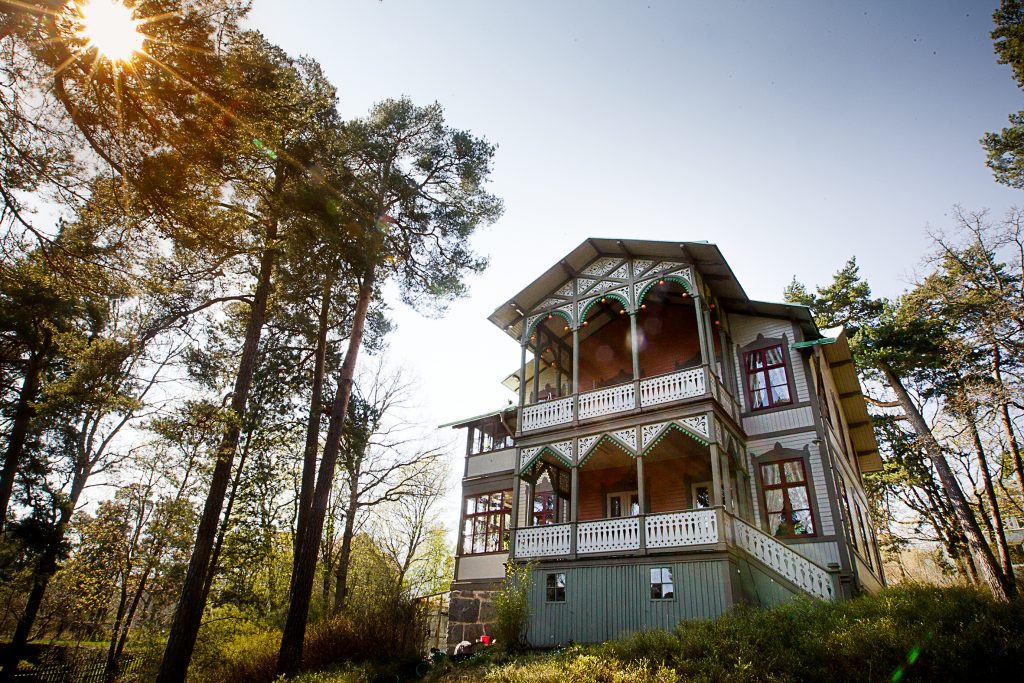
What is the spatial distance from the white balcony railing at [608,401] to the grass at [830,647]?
621 centimetres

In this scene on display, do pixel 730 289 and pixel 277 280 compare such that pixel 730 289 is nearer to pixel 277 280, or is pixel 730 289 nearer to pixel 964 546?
pixel 277 280

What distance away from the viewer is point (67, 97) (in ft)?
27.7

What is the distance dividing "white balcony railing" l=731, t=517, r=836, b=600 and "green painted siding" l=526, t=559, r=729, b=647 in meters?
1.13

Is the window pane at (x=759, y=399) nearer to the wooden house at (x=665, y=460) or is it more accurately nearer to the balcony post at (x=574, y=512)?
the wooden house at (x=665, y=460)

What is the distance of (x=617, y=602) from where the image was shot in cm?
1301

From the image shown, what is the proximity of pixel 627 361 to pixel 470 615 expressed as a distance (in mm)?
10312

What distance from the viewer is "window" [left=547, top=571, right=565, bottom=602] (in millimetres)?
→ 13945

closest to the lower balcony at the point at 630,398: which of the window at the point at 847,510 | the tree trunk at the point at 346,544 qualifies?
the window at the point at 847,510

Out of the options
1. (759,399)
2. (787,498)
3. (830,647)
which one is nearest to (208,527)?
(830,647)

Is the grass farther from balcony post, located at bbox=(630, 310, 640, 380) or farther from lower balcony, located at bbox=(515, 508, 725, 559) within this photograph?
balcony post, located at bbox=(630, 310, 640, 380)

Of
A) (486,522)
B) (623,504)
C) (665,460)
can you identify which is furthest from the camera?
(486,522)

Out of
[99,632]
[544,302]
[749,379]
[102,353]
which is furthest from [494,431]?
[99,632]

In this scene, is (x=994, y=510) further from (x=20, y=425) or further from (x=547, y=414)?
(x=20, y=425)

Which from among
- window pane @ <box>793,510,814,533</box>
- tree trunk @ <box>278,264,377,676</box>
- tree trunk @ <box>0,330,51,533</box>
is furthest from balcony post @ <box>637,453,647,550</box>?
tree trunk @ <box>0,330,51,533</box>
